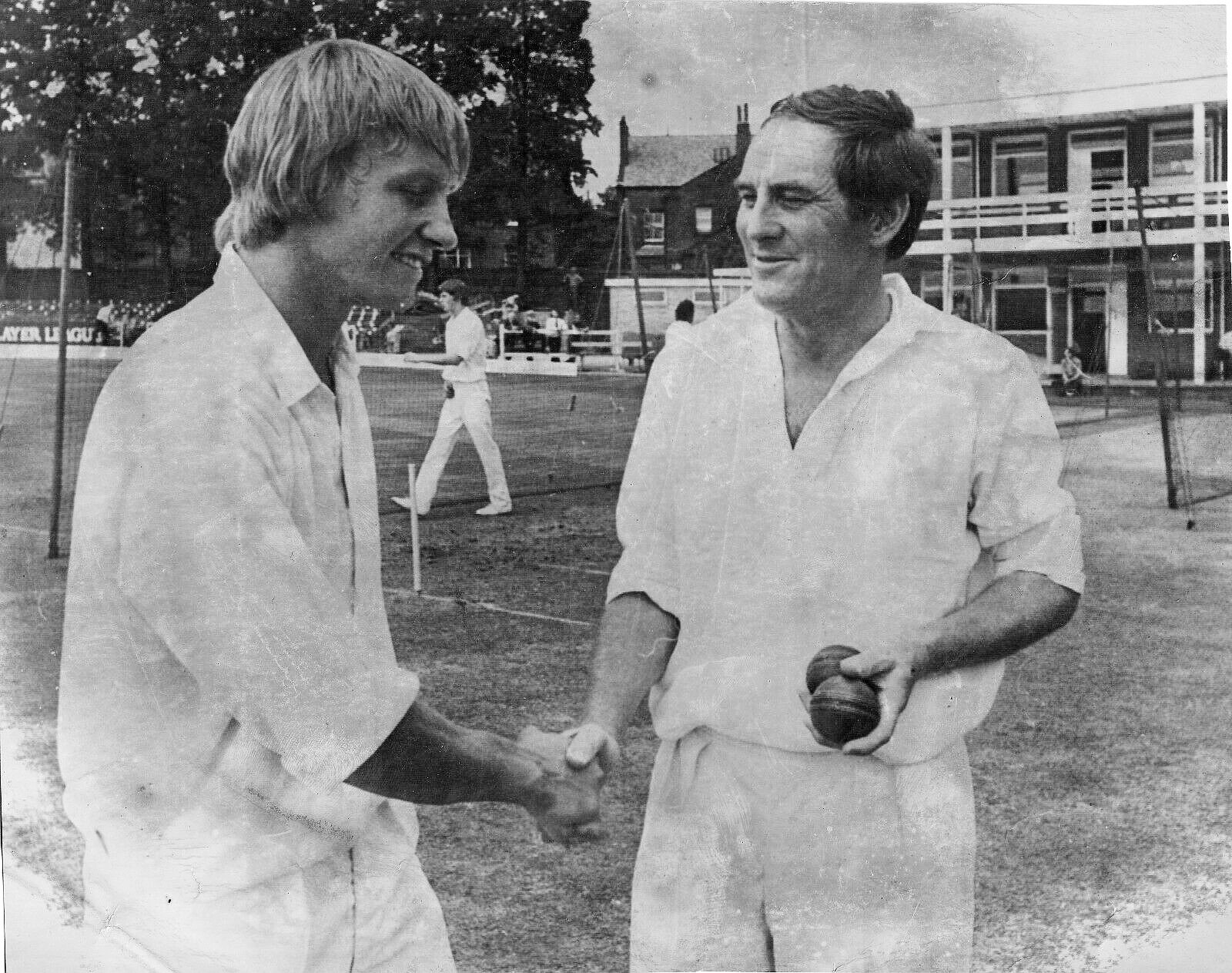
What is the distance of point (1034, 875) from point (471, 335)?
191 centimetres

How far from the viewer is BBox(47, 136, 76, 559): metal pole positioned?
3402 millimetres

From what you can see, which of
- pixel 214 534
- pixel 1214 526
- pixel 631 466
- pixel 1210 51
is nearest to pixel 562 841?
pixel 631 466

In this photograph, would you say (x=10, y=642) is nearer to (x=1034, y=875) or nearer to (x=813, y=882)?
(x=813, y=882)

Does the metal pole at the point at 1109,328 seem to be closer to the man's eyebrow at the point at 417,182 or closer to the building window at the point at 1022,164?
the building window at the point at 1022,164

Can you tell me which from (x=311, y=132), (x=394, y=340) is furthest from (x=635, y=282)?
(x=311, y=132)

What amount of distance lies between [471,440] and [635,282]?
536 mm

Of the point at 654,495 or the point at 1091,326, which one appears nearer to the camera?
the point at 654,495

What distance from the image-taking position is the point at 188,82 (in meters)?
3.35

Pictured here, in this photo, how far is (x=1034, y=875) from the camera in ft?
11.9

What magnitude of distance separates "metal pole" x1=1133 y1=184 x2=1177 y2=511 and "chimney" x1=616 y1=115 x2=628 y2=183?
132 centimetres

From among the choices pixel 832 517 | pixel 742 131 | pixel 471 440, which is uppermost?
pixel 742 131

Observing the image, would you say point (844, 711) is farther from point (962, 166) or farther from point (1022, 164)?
point (1022, 164)

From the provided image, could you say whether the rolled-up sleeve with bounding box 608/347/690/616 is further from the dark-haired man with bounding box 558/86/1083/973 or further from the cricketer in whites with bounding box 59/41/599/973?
the cricketer in whites with bounding box 59/41/599/973

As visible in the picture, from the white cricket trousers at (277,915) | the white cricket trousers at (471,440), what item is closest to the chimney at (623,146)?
the white cricket trousers at (471,440)
